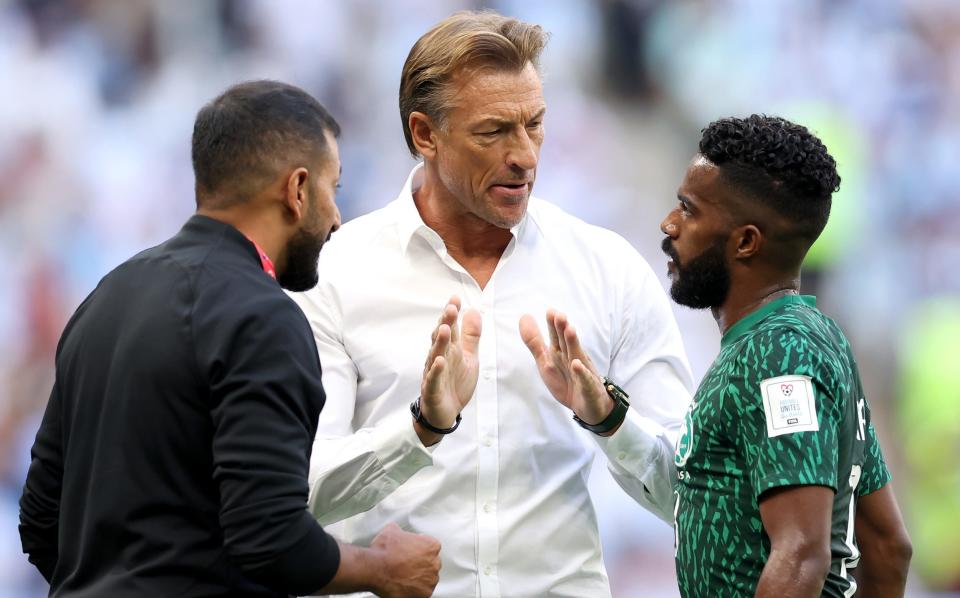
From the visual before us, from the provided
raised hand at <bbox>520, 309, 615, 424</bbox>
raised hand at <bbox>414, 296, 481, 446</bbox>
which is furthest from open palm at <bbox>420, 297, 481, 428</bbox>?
raised hand at <bbox>520, 309, 615, 424</bbox>

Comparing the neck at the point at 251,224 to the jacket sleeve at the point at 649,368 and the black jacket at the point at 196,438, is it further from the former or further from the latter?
the jacket sleeve at the point at 649,368

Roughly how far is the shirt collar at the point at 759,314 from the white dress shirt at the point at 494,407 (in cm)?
34

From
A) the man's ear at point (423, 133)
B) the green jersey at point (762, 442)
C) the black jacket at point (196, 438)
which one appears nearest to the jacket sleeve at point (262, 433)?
the black jacket at point (196, 438)

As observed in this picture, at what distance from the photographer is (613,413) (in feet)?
7.27

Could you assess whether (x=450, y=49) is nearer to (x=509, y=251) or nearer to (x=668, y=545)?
(x=509, y=251)

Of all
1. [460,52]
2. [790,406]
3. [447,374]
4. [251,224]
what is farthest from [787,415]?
[460,52]

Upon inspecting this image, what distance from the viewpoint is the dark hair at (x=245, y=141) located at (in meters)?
1.79

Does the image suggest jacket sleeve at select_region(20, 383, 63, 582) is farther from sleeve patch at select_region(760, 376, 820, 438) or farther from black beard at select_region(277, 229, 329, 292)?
sleeve patch at select_region(760, 376, 820, 438)

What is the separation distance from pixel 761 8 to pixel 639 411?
2.10 meters

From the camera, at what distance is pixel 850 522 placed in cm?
190

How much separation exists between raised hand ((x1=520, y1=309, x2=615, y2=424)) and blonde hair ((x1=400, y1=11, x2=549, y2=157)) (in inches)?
20.7

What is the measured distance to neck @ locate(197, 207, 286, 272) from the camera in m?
1.79

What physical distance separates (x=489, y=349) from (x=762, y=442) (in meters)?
0.74

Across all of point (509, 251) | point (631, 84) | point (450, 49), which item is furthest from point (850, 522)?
point (631, 84)
